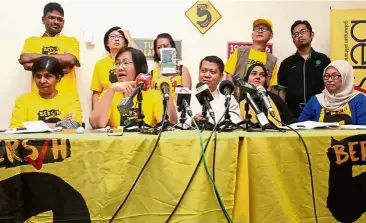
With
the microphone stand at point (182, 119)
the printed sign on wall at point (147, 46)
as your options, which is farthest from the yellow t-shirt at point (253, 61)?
the microphone stand at point (182, 119)

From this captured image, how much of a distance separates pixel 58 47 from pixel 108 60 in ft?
1.32

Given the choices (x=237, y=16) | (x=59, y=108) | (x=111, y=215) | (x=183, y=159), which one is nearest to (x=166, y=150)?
Result: (x=183, y=159)

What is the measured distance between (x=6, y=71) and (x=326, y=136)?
281 cm

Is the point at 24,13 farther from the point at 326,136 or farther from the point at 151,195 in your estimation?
the point at 326,136

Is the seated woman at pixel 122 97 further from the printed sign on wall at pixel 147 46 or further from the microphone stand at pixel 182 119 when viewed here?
the printed sign on wall at pixel 147 46

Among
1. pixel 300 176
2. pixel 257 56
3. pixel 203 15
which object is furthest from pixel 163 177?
pixel 203 15

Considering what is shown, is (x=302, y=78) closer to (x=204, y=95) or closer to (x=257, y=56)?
(x=257, y=56)

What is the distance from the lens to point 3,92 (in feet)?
11.0

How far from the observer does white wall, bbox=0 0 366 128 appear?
334 centimetres

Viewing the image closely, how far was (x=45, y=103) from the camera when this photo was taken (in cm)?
234

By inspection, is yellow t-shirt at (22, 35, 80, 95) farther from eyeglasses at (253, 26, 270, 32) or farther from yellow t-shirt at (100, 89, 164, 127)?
eyeglasses at (253, 26, 270, 32)

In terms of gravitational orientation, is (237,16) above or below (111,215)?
above

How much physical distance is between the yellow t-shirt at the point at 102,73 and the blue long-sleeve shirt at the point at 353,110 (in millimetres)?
1519

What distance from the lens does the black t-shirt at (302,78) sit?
10.3 feet
